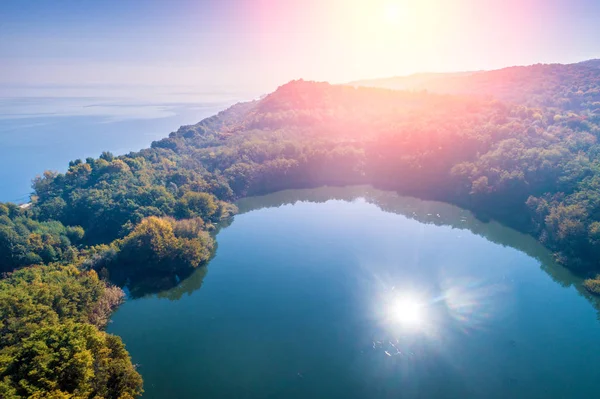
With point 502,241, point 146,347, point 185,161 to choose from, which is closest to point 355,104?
point 185,161

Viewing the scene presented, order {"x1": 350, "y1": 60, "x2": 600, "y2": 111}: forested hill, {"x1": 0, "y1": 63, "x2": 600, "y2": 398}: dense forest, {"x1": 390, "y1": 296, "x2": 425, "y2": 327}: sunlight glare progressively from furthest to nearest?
1. {"x1": 350, "y1": 60, "x2": 600, "y2": 111}: forested hill
2. {"x1": 390, "y1": 296, "x2": 425, "y2": 327}: sunlight glare
3. {"x1": 0, "y1": 63, "x2": 600, "y2": 398}: dense forest

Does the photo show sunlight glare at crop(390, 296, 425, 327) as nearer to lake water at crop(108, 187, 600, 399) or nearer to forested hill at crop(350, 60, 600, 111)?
lake water at crop(108, 187, 600, 399)

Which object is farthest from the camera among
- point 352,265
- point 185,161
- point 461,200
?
point 185,161

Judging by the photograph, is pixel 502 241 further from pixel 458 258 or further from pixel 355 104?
pixel 355 104

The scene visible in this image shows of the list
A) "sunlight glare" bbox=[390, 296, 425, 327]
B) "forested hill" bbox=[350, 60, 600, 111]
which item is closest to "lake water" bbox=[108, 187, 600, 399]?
"sunlight glare" bbox=[390, 296, 425, 327]

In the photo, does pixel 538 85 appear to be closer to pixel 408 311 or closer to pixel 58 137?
pixel 408 311

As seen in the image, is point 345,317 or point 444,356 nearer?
point 444,356

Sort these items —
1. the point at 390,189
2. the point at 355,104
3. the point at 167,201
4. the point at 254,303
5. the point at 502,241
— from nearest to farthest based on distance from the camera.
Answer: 1. the point at 254,303
2. the point at 502,241
3. the point at 167,201
4. the point at 390,189
5. the point at 355,104

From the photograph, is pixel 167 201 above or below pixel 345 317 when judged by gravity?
above

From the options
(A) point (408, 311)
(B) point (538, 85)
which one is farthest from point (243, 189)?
(B) point (538, 85)
